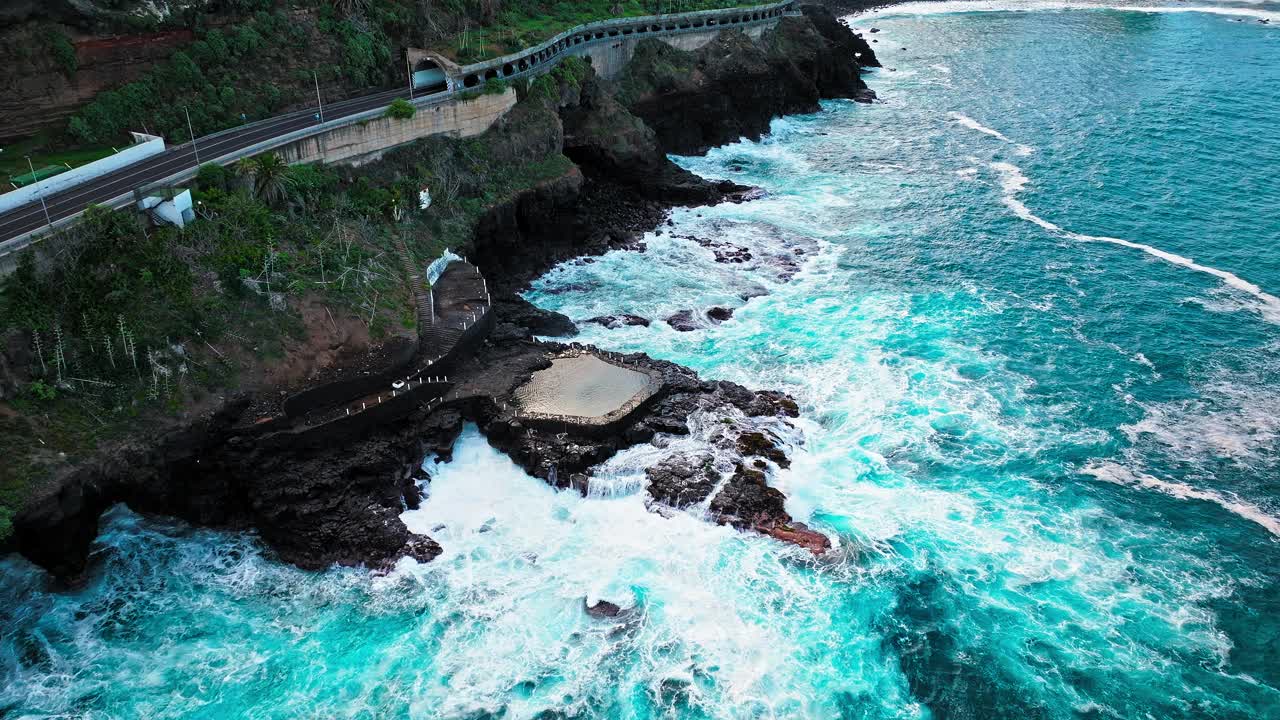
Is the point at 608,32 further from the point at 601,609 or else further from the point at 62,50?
the point at 601,609

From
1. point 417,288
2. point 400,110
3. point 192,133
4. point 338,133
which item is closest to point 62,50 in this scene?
point 192,133

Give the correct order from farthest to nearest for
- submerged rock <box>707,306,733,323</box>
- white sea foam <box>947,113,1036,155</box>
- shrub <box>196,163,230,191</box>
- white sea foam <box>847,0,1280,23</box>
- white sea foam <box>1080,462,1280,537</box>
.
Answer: white sea foam <box>847,0,1280,23</box> < white sea foam <box>947,113,1036,155</box> < submerged rock <box>707,306,733,323</box> < shrub <box>196,163,230,191</box> < white sea foam <box>1080,462,1280,537</box>

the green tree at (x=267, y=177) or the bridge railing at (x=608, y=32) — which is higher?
the bridge railing at (x=608, y=32)

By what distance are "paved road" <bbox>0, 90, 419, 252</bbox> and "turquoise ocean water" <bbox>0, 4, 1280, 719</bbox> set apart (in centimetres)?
1732

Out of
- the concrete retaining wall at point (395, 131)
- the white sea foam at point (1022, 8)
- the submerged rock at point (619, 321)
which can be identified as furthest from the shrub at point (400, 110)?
the white sea foam at point (1022, 8)

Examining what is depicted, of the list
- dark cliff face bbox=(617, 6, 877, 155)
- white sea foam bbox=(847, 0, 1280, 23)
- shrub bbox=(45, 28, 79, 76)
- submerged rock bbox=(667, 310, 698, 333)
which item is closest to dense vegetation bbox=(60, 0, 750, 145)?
shrub bbox=(45, 28, 79, 76)

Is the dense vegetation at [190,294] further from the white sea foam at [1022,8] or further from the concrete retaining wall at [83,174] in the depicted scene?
the white sea foam at [1022,8]

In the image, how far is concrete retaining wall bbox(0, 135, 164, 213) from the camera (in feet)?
142

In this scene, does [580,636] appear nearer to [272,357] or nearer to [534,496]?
[534,496]

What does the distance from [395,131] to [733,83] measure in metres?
48.0

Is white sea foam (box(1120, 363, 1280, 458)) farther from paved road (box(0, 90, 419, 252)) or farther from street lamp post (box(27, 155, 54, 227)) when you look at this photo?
street lamp post (box(27, 155, 54, 227))

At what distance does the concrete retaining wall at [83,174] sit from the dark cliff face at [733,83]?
4451 cm

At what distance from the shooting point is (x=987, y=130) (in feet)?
308

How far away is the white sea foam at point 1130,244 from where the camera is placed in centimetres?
5575
